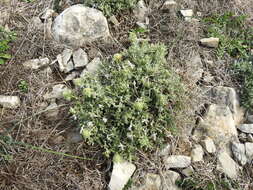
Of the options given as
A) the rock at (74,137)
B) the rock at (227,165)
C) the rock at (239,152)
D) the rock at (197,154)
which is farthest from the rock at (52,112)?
the rock at (239,152)

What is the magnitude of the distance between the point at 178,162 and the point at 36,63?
6.57 feet

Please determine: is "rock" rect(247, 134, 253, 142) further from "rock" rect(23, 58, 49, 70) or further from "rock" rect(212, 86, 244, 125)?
"rock" rect(23, 58, 49, 70)

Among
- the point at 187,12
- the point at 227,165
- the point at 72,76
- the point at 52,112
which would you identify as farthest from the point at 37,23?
the point at 227,165

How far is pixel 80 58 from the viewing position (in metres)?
3.16

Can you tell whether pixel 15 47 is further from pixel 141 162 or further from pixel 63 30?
pixel 141 162

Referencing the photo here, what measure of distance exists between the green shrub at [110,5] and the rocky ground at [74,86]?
0.30 ft

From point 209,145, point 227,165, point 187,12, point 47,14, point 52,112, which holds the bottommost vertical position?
point 227,165

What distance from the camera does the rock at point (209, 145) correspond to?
107 inches

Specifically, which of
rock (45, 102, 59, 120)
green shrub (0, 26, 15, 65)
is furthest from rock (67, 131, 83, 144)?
green shrub (0, 26, 15, 65)

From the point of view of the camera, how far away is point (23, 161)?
2.56 meters

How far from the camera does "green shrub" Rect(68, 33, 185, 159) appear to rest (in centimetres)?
253

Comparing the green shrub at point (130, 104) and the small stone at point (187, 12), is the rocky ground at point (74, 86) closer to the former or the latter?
the small stone at point (187, 12)

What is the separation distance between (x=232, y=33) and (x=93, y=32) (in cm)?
188

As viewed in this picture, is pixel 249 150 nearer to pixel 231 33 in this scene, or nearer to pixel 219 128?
pixel 219 128
